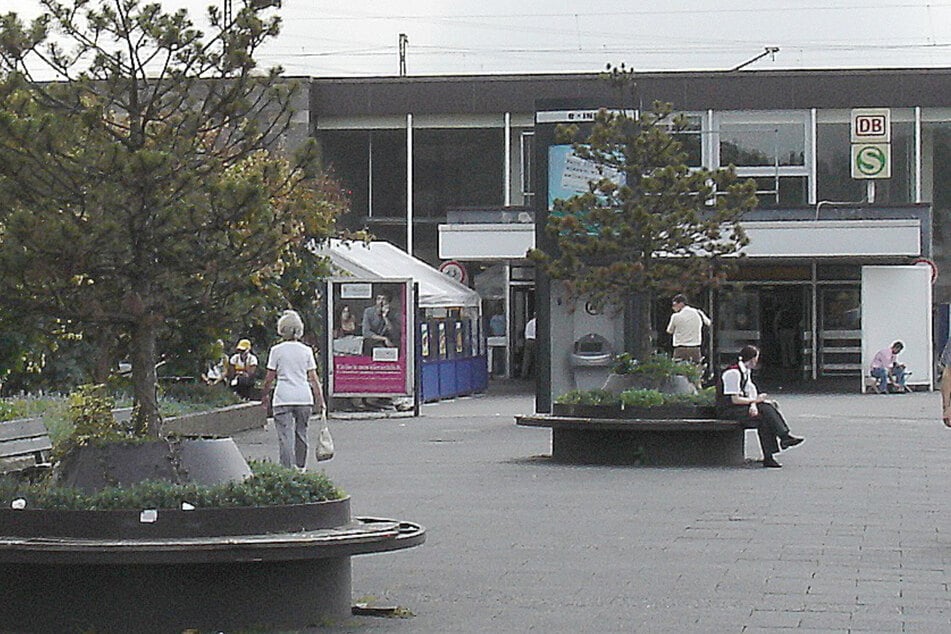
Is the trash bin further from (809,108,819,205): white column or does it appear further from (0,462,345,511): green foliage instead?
(809,108,819,205): white column

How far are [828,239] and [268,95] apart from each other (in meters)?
27.8

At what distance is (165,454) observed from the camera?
8.98m

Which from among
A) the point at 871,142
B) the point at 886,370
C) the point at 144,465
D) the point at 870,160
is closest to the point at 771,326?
the point at 870,160

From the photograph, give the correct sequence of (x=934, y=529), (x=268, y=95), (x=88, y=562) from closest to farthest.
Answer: (x=88, y=562), (x=268, y=95), (x=934, y=529)

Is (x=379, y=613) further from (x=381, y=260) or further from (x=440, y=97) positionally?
(x=440, y=97)

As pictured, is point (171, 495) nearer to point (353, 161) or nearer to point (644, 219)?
point (644, 219)

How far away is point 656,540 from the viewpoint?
12.4m

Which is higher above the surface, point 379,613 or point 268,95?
point 268,95

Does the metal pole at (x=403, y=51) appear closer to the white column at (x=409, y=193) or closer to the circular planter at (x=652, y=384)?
the white column at (x=409, y=193)

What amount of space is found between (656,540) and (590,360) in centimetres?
1368

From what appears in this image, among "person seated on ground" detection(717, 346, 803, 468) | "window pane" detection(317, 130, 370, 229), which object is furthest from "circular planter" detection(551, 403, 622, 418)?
"window pane" detection(317, 130, 370, 229)

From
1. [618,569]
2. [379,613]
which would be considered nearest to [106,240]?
[379,613]

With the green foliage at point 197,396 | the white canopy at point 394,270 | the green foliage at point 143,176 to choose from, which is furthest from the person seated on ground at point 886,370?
the green foliage at point 143,176

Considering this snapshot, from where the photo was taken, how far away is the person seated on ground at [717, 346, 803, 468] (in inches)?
733
